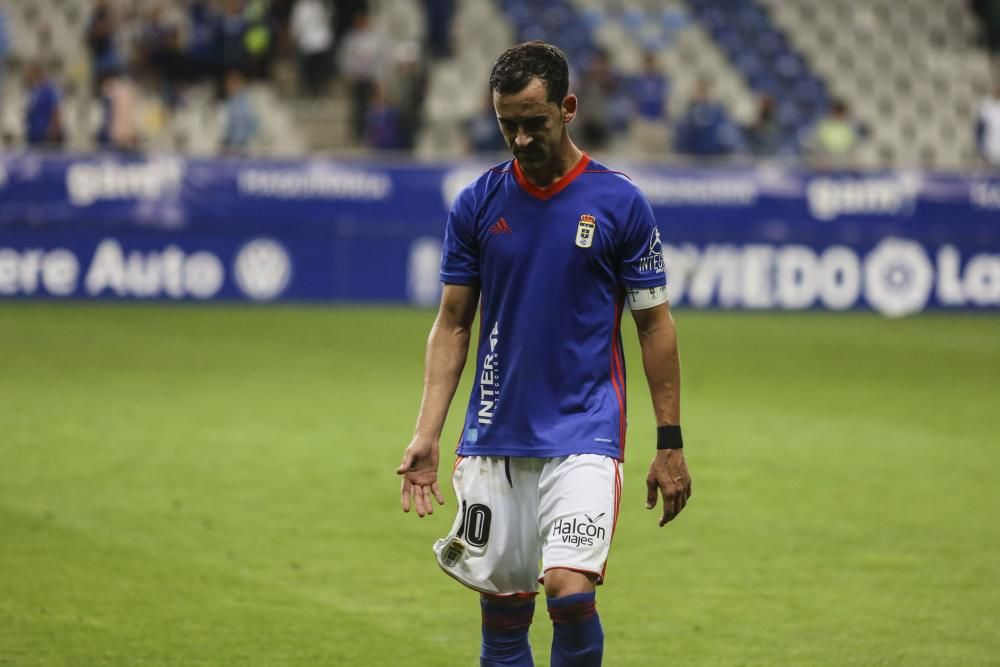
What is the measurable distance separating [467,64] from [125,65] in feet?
18.6

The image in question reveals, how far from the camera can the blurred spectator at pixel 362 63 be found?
893 inches

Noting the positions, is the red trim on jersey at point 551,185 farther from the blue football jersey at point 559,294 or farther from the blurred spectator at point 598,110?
the blurred spectator at point 598,110

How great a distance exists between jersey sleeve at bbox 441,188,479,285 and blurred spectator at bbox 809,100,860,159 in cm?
1965

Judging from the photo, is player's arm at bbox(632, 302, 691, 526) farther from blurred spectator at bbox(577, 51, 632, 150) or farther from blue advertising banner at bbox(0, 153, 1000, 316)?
blurred spectator at bbox(577, 51, 632, 150)

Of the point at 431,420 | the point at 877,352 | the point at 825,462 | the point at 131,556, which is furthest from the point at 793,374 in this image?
the point at 431,420

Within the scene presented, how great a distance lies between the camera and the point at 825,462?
10.2 meters

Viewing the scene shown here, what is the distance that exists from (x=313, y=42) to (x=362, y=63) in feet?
2.90

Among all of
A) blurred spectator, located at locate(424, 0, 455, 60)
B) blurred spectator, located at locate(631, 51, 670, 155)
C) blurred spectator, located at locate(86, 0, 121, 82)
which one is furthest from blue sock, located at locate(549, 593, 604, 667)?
blurred spectator, located at locate(424, 0, 455, 60)

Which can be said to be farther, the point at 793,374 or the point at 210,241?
the point at 210,241

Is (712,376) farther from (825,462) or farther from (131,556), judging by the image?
(131,556)

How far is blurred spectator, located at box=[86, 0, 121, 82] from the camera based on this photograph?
71.2 feet

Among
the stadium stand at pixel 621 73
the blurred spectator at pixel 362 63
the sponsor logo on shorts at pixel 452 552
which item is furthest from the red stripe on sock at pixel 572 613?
the blurred spectator at pixel 362 63

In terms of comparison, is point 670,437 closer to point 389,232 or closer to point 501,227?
point 501,227

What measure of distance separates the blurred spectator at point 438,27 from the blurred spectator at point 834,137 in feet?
19.7
